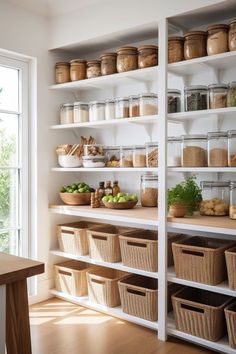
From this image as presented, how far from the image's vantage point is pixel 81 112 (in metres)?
3.53

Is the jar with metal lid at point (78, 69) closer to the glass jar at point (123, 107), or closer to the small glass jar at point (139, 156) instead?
the glass jar at point (123, 107)

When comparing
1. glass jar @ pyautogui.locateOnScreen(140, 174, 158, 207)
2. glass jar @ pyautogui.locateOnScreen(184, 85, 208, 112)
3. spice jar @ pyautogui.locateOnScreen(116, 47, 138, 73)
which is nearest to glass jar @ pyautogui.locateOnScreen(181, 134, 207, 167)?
glass jar @ pyautogui.locateOnScreen(184, 85, 208, 112)

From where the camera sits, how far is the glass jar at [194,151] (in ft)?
9.12

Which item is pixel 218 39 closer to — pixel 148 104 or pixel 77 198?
pixel 148 104

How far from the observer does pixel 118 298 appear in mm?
3318

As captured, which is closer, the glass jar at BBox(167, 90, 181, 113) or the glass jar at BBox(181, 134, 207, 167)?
the glass jar at BBox(181, 134, 207, 167)

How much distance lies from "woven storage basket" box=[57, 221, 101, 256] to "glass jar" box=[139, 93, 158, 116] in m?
1.18

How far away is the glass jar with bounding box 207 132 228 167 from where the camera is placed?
2678 mm

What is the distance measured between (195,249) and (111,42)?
1946 millimetres

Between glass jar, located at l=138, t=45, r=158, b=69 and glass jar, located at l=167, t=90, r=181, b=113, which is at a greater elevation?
glass jar, located at l=138, t=45, r=158, b=69

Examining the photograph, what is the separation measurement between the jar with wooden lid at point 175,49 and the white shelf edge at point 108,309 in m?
1.97

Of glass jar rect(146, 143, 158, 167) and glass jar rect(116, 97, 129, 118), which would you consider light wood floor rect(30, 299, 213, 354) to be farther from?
glass jar rect(116, 97, 129, 118)

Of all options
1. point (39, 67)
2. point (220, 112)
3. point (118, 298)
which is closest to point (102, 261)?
point (118, 298)

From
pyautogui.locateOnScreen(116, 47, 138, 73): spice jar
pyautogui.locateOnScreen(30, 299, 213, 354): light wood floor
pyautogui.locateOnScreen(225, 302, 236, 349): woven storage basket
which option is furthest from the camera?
pyautogui.locateOnScreen(116, 47, 138, 73): spice jar
